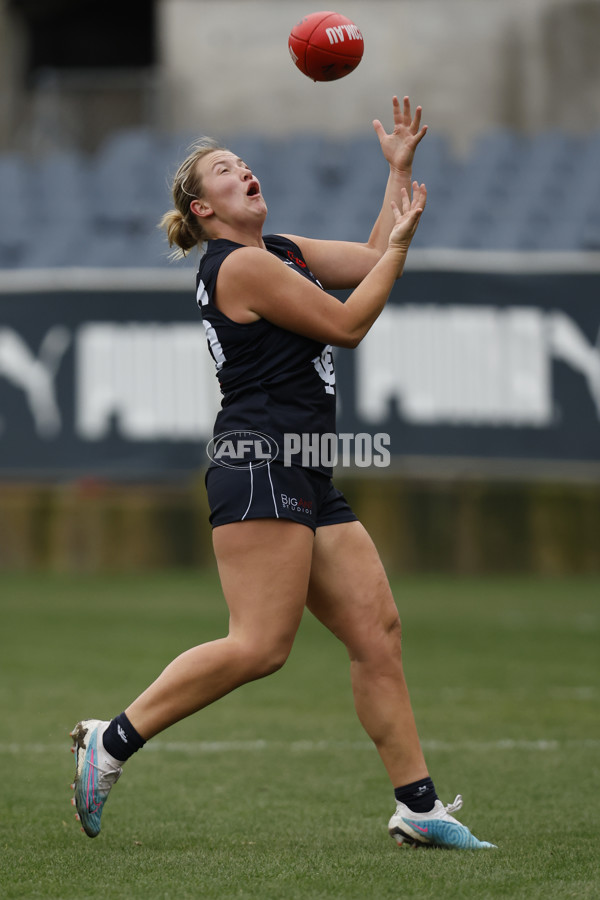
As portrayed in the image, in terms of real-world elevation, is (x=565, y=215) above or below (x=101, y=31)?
below

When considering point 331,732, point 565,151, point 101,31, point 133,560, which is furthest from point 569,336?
point 101,31

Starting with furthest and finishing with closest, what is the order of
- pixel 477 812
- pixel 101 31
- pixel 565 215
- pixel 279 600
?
pixel 101 31 → pixel 565 215 → pixel 477 812 → pixel 279 600

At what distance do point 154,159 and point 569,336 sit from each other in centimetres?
623

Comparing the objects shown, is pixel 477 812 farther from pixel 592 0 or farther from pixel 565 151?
pixel 592 0

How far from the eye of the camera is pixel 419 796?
460 cm

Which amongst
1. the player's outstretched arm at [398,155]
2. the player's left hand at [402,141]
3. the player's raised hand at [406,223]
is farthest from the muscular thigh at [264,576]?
the player's left hand at [402,141]

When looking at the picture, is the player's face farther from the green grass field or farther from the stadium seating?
the stadium seating

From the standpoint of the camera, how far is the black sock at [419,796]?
15.1 feet

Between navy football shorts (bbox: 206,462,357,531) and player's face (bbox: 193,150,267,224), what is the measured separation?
89cm

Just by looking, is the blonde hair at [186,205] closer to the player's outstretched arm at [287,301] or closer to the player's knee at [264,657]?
the player's outstretched arm at [287,301]

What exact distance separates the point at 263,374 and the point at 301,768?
2.27m

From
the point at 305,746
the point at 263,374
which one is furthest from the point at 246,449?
the point at 305,746

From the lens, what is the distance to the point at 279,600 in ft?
14.4

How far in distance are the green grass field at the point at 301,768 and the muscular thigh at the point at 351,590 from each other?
74 centimetres
